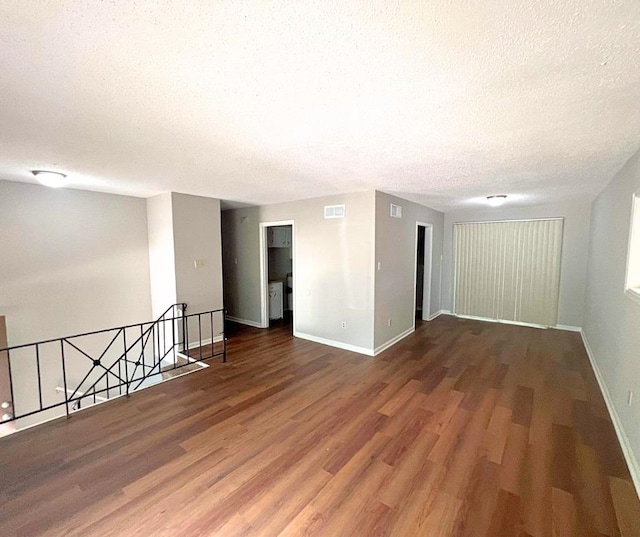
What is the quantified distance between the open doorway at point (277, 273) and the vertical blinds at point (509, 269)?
13.1 feet

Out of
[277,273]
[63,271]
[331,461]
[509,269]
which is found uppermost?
[63,271]

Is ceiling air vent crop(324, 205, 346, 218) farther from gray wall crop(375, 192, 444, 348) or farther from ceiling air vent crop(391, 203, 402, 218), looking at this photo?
ceiling air vent crop(391, 203, 402, 218)

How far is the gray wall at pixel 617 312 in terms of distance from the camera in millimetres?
2221

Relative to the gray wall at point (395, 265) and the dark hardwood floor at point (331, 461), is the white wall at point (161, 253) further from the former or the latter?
the gray wall at point (395, 265)

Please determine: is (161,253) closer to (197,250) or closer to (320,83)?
(197,250)

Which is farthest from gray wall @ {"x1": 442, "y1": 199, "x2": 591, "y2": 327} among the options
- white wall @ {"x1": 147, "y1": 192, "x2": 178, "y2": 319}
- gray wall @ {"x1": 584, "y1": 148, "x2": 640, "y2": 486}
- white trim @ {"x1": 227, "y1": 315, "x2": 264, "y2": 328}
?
white wall @ {"x1": 147, "y1": 192, "x2": 178, "y2": 319}

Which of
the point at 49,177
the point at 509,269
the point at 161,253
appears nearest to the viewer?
the point at 49,177

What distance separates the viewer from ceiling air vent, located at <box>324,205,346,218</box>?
453 cm

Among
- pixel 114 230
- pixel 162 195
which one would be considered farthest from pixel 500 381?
pixel 114 230

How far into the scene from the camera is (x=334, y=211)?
462 centimetres

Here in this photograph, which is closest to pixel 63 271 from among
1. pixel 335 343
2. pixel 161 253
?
pixel 161 253

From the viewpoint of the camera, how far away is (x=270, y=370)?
3871mm

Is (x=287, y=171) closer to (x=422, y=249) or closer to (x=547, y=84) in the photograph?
(x=547, y=84)

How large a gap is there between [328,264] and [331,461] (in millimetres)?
3018
